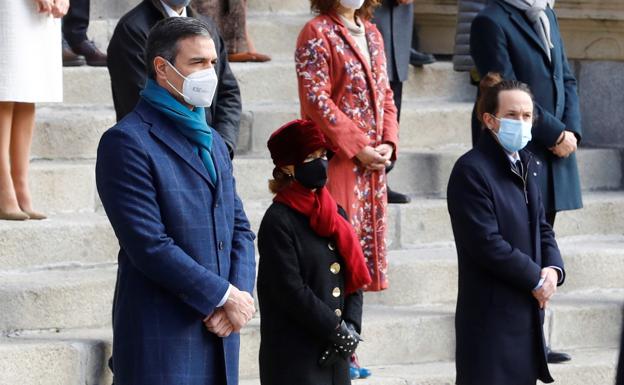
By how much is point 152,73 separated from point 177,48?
105 millimetres

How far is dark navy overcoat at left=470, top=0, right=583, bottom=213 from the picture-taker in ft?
22.1

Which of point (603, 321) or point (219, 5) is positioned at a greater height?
point (219, 5)

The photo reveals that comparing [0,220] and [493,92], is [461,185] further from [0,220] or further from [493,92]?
[0,220]

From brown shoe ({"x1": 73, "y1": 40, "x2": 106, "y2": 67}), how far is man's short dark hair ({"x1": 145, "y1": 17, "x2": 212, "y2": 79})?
11.2 ft

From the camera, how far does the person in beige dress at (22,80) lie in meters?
6.34

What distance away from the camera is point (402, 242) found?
7711 millimetres

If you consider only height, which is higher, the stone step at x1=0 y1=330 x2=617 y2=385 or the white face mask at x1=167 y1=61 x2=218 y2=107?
the white face mask at x1=167 y1=61 x2=218 y2=107

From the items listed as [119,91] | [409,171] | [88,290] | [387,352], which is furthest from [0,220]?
A: [409,171]

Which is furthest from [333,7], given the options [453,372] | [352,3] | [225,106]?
[453,372]

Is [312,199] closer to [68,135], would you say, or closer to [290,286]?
[290,286]

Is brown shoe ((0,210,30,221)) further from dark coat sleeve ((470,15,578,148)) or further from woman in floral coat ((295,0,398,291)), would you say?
dark coat sleeve ((470,15,578,148))

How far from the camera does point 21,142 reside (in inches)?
257

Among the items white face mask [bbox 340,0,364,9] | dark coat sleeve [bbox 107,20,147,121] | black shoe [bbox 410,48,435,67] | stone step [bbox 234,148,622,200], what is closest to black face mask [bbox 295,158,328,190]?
dark coat sleeve [bbox 107,20,147,121]

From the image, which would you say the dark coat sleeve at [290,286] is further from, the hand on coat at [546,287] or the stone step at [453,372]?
the stone step at [453,372]
